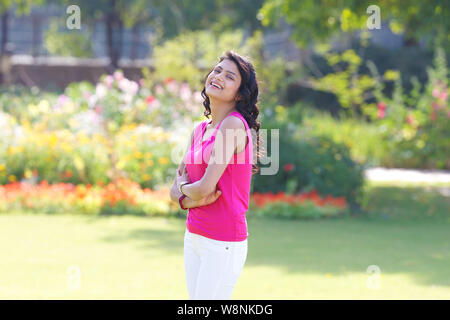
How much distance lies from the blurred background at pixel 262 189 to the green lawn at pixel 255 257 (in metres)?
0.02

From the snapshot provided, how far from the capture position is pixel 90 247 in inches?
305

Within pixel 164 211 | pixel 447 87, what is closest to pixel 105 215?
pixel 164 211

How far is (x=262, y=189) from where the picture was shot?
419 inches

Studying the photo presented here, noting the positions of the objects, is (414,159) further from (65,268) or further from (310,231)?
(65,268)

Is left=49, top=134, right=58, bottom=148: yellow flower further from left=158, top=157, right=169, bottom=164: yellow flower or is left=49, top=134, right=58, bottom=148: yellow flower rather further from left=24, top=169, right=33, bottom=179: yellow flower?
left=158, top=157, right=169, bottom=164: yellow flower

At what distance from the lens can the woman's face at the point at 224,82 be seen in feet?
11.4

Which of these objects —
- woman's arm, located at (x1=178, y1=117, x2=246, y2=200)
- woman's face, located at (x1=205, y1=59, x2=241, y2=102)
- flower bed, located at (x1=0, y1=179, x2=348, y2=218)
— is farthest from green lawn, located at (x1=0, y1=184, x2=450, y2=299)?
woman's face, located at (x1=205, y1=59, x2=241, y2=102)

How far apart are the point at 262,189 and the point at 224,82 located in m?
7.23

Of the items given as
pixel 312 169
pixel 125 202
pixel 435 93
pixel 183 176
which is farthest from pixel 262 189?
pixel 183 176

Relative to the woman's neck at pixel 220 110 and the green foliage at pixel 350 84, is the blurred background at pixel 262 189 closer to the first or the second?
the green foliage at pixel 350 84

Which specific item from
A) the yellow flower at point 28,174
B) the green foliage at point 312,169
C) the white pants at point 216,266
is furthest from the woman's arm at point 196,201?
the yellow flower at point 28,174

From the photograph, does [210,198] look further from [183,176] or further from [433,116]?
[433,116]

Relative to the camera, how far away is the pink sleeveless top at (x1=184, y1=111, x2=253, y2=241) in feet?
11.2

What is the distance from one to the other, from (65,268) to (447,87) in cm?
1201
